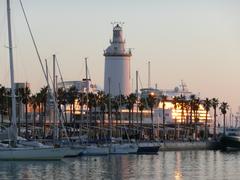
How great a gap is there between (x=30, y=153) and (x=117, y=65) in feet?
351

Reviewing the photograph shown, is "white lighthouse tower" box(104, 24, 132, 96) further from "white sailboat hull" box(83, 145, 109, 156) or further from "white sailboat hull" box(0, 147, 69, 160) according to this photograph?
"white sailboat hull" box(0, 147, 69, 160)

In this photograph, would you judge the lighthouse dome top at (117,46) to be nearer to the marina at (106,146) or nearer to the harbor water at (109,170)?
the marina at (106,146)

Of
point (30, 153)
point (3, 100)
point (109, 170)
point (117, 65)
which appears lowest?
→ point (109, 170)

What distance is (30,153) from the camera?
78250mm

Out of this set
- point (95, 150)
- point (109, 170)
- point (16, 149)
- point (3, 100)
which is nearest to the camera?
point (109, 170)

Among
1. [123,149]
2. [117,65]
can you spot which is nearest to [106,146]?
[123,149]

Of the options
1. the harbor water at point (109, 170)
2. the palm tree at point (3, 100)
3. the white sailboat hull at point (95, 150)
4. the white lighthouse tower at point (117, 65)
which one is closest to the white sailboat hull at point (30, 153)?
the harbor water at point (109, 170)

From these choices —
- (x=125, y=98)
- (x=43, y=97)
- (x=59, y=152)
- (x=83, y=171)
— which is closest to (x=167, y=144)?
(x=43, y=97)

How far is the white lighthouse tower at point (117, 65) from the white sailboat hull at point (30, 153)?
101203 millimetres

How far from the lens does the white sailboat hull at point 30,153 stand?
77.6 meters

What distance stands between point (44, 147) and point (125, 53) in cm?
10645

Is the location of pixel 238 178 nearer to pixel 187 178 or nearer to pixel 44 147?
pixel 187 178

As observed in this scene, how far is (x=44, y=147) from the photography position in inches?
3157

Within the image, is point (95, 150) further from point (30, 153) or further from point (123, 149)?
point (30, 153)
